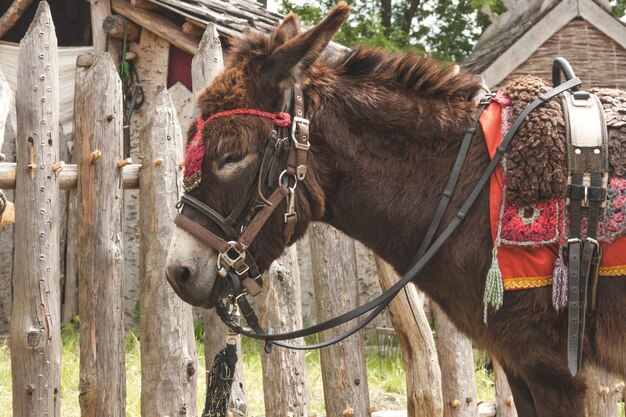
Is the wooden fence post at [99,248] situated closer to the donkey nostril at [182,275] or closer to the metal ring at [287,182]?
the donkey nostril at [182,275]

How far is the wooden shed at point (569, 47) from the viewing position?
796 cm

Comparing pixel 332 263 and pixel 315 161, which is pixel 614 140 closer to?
pixel 315 161

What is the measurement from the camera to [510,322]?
121 inches

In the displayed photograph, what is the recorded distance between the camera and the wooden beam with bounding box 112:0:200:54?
300 inches

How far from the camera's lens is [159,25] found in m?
7.84

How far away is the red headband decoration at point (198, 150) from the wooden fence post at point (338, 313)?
148 cm

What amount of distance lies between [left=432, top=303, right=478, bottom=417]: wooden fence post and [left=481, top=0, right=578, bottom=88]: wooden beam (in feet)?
12.5

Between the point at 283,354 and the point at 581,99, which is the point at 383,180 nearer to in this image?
the point at 581,99

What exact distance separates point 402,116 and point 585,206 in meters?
0.80

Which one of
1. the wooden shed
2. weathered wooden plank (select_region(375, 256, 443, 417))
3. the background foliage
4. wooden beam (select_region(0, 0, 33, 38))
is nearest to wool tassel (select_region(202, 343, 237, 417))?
weathered wooden plank (select_region(375, 256, 443, 417))

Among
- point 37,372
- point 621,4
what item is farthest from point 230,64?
point 621,4

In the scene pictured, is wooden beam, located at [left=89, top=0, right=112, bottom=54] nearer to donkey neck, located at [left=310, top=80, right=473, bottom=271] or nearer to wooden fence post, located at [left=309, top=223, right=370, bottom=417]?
wooden fence post, located at [left=309, top=223, right=370, bottom=417]

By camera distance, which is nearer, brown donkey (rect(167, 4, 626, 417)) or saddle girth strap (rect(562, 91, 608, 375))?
saddle girth strap (rect(562, 91, 608, 375))

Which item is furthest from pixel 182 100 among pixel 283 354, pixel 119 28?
pixel 283 354
